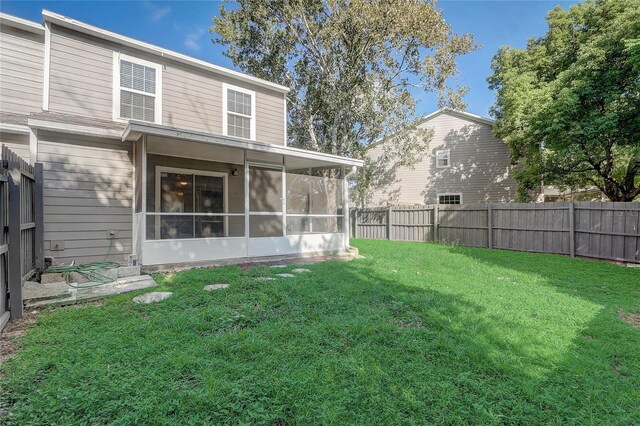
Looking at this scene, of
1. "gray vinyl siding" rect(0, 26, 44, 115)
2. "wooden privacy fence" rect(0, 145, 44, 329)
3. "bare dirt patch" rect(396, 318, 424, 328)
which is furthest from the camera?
"gray vinyl siding" rect(0, 26, 44, 115)

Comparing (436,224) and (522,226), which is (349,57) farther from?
(522,226)

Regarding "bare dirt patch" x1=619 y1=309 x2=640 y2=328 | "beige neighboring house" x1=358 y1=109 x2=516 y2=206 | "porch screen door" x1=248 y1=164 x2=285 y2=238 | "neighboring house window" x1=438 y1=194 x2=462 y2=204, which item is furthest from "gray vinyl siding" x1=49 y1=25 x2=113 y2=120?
"neighboring house window" x1=438 y1=194 x2=462 y2=204

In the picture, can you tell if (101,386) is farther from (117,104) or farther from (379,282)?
(117,104)

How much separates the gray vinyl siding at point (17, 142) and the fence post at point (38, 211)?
2252 mm

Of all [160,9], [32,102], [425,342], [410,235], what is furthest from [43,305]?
[410,235]

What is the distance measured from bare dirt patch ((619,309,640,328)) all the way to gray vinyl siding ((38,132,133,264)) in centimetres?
830

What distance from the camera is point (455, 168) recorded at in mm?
16875

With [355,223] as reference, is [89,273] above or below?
below

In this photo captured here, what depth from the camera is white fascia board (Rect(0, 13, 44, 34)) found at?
21.6 feet

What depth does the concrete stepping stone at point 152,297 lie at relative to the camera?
4.02 meters

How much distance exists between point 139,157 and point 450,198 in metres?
14.8

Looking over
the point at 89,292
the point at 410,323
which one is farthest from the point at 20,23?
the point at 410,323

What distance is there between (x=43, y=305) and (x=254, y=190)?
178 inches

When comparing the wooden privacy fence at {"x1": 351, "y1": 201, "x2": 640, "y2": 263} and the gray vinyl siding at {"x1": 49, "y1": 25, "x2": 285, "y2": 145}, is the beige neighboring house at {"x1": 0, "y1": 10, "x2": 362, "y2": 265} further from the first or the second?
the wooden privacy fence at {"x1": 351, "y1": 201, "x2": 640, "y2": 263}
